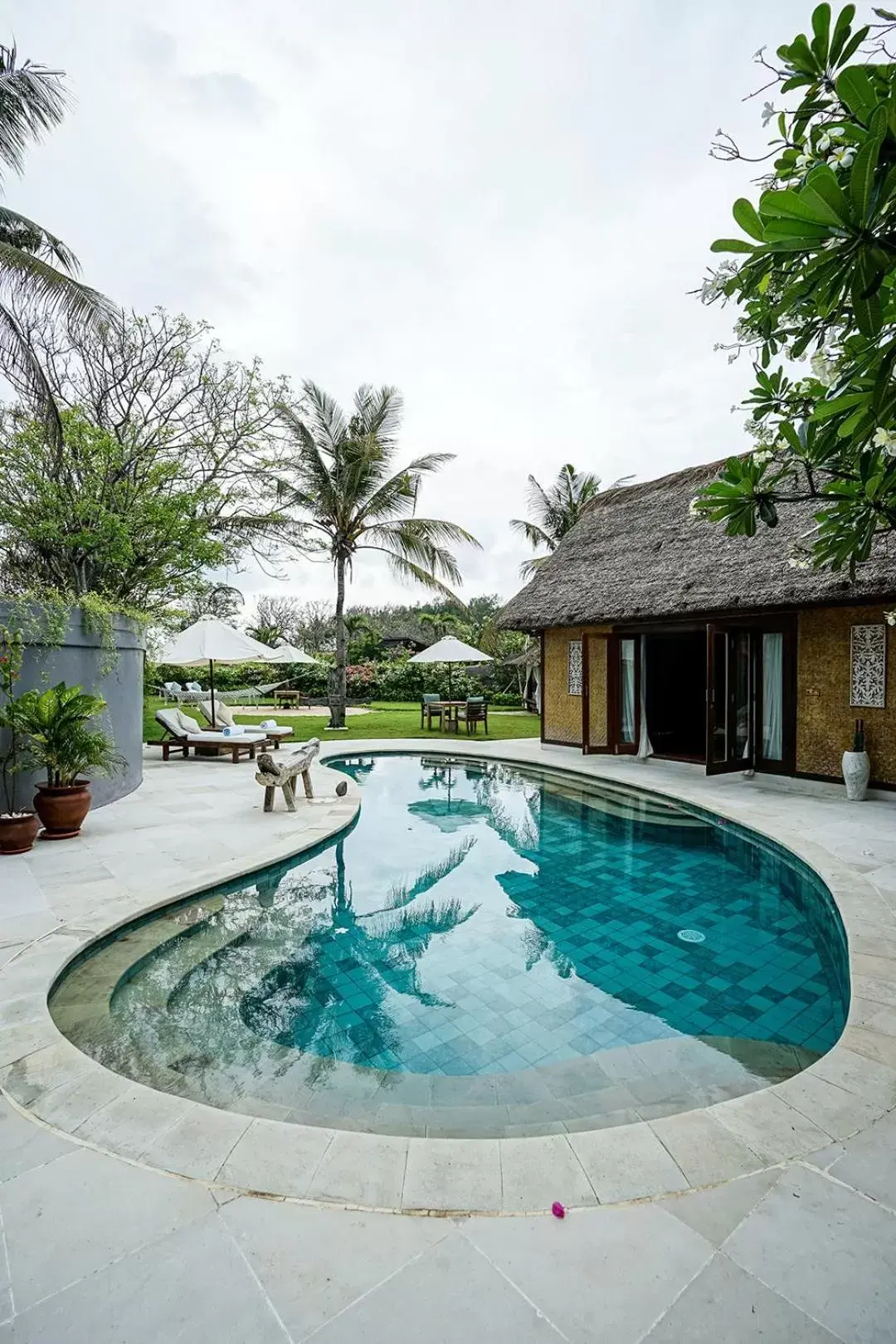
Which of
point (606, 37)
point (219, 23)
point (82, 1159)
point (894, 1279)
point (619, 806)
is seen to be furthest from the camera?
point (619, 806)

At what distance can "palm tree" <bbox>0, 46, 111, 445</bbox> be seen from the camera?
24.2 ft

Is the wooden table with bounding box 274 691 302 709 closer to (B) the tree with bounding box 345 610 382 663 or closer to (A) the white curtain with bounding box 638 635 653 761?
(B) the tree with bounding box 345 610 382 663

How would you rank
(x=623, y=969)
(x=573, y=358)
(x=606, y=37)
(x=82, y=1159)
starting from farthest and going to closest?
(x=573, y=358) → (x=606, y=37) → (x=623, y=969) → (x=82, y=1159)

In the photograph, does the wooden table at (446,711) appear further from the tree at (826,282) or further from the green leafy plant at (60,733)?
the tree at (826,282)

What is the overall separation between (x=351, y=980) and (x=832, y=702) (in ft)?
25.6

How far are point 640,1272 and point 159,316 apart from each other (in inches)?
571

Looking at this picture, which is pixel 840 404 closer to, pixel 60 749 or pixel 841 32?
pixel 841 32

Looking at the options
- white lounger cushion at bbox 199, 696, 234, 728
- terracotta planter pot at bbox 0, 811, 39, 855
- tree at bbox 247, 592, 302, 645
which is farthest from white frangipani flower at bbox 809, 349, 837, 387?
tree at bbox 247, 592, 302, 645

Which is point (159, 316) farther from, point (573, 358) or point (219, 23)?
point (573, 358)

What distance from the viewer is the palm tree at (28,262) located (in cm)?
738

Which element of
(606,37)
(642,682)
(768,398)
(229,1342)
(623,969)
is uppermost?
(606,37)

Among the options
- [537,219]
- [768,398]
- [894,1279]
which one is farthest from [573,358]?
[894,1279]

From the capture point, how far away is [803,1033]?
3.36 meters

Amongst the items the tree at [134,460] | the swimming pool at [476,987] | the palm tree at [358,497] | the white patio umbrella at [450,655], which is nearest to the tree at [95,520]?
the tree at [134,460]
